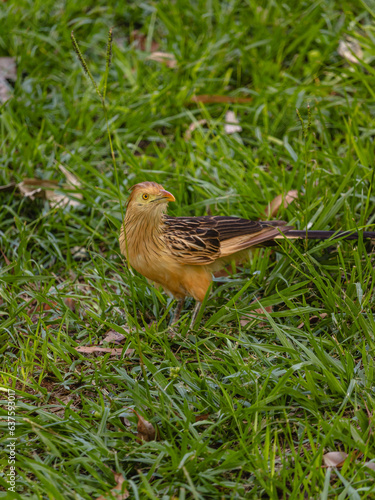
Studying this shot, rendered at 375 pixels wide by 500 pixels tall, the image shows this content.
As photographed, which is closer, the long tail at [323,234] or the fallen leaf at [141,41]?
the long tail at [323,234]

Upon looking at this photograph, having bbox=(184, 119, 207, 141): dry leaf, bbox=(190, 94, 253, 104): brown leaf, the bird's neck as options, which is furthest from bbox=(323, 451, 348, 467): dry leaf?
bbox=(190, 94, 253, 104): brown leaf

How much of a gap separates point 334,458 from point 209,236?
191 cm

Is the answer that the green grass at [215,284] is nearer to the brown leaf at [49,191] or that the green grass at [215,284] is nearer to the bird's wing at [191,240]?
the brown leaf at [49,191]

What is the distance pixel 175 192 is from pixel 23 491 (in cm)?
297

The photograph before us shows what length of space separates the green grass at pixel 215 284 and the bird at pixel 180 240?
0.62ft

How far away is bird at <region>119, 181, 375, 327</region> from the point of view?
4227 millimetres

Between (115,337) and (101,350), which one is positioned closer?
(101,350)

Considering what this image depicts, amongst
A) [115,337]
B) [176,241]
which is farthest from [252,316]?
[115,337]

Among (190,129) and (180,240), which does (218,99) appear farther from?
(180,240)

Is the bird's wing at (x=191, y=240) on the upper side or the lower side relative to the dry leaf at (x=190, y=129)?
upper

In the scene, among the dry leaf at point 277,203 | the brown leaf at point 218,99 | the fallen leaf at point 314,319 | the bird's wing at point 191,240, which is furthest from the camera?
the brown leaf at point 218,99

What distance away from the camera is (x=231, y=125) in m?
6.39

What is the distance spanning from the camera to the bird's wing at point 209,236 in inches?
169

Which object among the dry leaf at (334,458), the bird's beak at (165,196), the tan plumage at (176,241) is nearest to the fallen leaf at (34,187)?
the tan plumage at (176,241)
